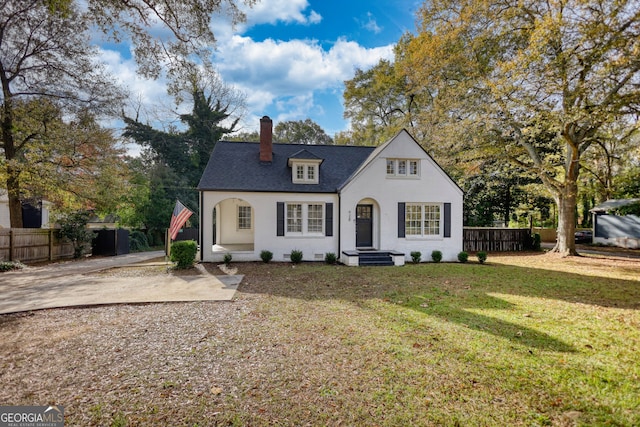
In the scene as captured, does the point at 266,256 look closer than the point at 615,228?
Yes

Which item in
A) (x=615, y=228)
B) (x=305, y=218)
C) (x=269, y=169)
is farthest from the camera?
(x=615, y=228)

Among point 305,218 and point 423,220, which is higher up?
point 305,218

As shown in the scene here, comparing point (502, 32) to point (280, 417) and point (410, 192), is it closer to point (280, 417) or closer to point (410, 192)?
point (410, 192)

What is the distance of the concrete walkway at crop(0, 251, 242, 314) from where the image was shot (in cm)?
740

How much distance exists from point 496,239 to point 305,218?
1488cm

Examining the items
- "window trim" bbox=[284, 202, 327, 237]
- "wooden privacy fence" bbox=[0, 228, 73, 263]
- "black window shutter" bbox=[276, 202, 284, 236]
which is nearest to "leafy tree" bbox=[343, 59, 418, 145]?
"window trim" bbox=[284, 202, 327, 237]

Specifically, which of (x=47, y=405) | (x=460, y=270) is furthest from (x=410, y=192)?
(x=47, y=405)

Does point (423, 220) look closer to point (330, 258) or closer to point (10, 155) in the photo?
point (330, 258)

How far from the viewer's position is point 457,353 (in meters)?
4.63

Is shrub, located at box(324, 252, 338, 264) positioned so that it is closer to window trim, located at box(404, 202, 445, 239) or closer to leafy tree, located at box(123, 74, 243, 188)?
window trim, located at box(404, 202, 445, 239)

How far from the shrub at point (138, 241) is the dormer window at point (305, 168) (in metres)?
15.3

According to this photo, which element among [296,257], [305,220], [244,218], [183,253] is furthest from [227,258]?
[244,218]

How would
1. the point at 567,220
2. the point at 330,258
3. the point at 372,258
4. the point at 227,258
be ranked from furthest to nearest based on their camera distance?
the point at 567,220 < the point at 330,258 < the point at 227,258 < the point at 372,258

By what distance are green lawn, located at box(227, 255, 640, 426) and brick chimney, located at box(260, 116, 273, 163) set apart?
8.67m
